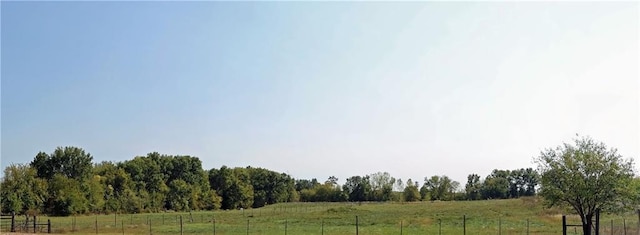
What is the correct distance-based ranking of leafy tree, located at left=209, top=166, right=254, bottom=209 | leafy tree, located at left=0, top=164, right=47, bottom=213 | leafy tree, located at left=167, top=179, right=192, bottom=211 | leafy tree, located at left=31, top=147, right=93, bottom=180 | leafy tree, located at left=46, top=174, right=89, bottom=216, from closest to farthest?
leafy tree, located at left=0, top=164, right=47, bottom=213 < leafy tree, located at left=46, top=174, right=89, bottom=216 < leafy tree, located at left=31, top=147, right=93, bottom=180 < leafy tree, located at left=167, top=179, right=192, bottom=211 < leafy tree, located at left=209, top=166, right=254, bottom=209

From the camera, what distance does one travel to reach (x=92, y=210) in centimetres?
9812

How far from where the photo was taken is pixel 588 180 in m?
29.5

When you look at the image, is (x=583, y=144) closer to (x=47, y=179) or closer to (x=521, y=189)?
(x=47, y=179)

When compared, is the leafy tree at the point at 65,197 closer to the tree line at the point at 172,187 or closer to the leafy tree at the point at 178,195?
the tree line at the point at 172,187

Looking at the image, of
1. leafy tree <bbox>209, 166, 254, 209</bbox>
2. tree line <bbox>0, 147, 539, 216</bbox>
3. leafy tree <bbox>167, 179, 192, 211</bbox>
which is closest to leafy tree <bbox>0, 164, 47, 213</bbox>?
tree line <bbox>0, 147, 539, 216</bbox>

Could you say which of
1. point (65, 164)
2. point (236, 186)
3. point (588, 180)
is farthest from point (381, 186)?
point (588, 180)

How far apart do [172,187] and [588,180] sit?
105m

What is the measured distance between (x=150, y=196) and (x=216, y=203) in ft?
65.2

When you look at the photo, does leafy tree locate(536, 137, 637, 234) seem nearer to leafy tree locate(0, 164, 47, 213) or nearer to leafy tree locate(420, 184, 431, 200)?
leafy tree locate(0, 164, 47, 213)

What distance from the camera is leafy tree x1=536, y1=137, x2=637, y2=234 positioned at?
96.0ft

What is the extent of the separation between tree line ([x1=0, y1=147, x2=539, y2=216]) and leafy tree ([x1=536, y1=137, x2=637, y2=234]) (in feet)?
6.88

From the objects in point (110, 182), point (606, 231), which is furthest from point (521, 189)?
point (606, 231)

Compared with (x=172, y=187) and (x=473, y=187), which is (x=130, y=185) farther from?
(x=473, y=187)

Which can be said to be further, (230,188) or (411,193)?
(411,193)
